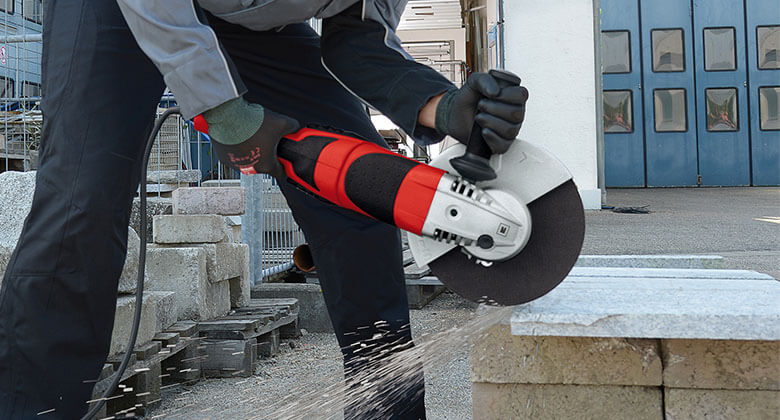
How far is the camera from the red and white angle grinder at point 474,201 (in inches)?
50.4

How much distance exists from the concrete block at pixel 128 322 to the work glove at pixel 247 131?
1.11 metres

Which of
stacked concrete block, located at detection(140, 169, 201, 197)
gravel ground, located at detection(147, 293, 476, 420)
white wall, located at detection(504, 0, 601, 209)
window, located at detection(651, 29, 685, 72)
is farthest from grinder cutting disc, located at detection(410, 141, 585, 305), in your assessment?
window, located at detection(651, 29, 685, 72)

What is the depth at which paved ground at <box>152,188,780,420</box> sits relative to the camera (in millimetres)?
2557

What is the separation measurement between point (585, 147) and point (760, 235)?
2869 millimetres

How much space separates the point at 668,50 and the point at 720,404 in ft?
45.8

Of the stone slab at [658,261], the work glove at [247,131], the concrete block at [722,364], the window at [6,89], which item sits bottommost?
the concrete block at [722,364]

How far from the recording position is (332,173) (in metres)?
1.33

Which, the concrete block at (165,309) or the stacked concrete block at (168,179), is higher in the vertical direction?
the stacked concrete block at (168,179)

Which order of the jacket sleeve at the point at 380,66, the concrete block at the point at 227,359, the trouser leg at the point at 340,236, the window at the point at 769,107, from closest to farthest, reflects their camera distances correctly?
1. the jacket sleeve at the point at 380,66
2. the trouser leg at the point at 340,236
3. the concrete block at the point at 227,359
4. the window at the point at 769,107

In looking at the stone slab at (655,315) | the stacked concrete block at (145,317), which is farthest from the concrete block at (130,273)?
the stone slab at (655,315)

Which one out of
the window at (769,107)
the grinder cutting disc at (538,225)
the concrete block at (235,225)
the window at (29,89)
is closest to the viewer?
the grinder cutting disc at (538,225)

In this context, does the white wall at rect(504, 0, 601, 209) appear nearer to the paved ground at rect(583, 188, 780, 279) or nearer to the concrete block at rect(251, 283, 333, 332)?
the paved ground at rect(583, 188, 780, 279)

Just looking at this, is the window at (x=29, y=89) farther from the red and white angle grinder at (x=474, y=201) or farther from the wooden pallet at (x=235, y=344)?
the red and white angle grinder at (x=474, y=201)

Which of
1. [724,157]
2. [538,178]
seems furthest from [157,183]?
[724,157]
